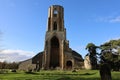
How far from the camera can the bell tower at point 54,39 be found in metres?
67.3

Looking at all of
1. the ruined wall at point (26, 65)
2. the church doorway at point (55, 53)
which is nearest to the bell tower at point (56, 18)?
the church doorway at point (55, 53)

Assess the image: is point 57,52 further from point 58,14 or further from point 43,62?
point 58,14

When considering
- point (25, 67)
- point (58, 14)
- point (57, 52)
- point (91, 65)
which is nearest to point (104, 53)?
point (91, 65)

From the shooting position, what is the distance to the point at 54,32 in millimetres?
71000

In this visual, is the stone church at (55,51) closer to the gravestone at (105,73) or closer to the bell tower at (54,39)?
the bell tower at (54,39)

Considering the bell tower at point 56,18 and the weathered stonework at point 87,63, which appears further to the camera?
the bell tower at point 56,18

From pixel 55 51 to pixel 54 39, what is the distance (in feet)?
14.2

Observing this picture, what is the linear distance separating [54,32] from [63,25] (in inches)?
162

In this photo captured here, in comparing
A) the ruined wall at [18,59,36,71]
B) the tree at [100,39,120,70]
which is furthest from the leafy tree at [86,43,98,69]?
the ruined wall at [18,59,36,71]

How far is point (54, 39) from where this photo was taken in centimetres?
7269

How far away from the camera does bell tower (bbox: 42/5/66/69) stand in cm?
6731

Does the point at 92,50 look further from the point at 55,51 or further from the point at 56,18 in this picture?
the point at 56,18

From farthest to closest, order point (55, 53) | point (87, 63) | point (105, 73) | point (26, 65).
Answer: point (55, 53), point (26, 65), point (87, 63), point (105, 73)

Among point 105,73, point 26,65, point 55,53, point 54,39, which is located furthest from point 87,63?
point 105,73
